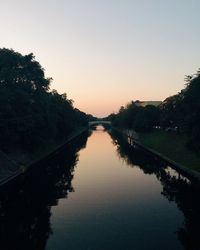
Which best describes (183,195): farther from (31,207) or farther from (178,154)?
(178,154)

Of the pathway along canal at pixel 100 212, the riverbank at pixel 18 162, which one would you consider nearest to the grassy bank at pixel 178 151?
the pathway along canal at pixel 100 212

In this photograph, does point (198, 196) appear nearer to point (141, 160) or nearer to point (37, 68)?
point (141, 160)

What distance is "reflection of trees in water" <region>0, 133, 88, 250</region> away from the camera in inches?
1011

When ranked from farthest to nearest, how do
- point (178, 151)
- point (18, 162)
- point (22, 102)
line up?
point (178, 151) < point (22, 102) < point (18, 162)

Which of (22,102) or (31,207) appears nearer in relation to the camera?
(31,207)

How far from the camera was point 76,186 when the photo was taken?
46469 millimetres

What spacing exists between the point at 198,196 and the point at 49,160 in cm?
3901

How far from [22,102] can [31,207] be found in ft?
100.0

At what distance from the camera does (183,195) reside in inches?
1603

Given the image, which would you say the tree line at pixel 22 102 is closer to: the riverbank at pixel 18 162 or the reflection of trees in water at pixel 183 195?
the riverbank at pixel 18 162

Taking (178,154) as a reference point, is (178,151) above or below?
above

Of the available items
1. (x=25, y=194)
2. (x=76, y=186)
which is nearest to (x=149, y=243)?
(x=25, y=194)

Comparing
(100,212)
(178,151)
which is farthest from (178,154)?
(100,212)

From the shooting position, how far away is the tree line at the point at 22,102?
186 ft
